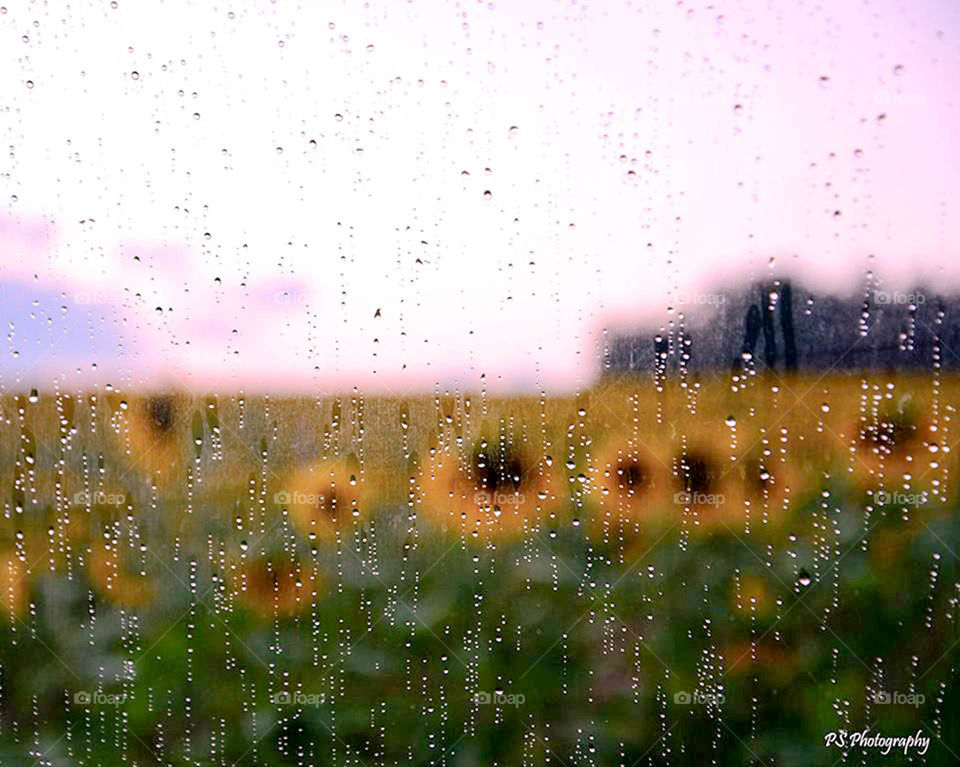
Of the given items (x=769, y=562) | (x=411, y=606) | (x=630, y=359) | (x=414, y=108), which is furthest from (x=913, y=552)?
(x=414, y=108)

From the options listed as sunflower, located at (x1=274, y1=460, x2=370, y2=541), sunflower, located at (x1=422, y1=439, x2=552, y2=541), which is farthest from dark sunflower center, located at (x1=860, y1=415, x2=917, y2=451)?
sunflower, located at (x1=274, y1=460, x2=370, y2=541)

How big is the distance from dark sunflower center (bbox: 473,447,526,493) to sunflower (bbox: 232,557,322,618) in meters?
0.28

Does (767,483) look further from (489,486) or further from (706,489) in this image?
(489,486)

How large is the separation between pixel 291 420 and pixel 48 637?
0.49m

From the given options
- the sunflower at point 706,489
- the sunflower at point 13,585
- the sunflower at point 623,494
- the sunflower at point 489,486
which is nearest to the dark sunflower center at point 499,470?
the sunflower at point 489,486

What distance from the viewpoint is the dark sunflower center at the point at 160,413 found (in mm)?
1008

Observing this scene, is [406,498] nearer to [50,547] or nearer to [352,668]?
[352,668]

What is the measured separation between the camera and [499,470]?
1.00 m

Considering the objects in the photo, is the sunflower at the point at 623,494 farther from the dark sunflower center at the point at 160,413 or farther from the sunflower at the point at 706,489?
the dark sunflower center at the point at 160,413

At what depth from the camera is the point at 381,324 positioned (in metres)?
1.00

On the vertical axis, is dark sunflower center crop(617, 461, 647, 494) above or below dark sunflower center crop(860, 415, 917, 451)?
below

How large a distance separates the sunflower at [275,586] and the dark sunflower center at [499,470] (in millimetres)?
284

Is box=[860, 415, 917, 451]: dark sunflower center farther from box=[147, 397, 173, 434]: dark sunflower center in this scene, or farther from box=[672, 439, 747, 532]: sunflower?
box=[147, 397, 173, 434]: dark sunflower center

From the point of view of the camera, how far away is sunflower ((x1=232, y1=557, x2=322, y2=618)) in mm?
1012
